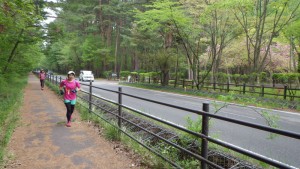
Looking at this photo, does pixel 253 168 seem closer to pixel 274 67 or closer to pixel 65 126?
pixel 65 126

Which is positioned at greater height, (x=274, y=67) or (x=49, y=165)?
(x=274, y=67)

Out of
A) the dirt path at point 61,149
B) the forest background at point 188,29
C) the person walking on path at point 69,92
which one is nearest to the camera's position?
the dirt path at point 61,149

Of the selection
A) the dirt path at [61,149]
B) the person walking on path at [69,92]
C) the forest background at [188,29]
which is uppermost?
the forest background at [188,29]

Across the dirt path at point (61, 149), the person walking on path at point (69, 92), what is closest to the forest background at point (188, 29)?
the person walking on path at point (69, 92)

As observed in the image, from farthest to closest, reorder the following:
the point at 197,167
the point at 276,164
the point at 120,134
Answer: the point at 120,134 < the point at 197,167 < the point at 276,164

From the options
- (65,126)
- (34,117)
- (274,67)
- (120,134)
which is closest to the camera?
(120,134)

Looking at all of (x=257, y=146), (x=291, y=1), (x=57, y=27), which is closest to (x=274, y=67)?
(x=291, y=1)

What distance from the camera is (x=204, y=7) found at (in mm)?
18547

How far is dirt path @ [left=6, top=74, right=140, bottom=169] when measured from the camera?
4.58m

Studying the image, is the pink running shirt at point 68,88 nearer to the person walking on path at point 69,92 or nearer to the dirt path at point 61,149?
the person walking on path at point 69,92

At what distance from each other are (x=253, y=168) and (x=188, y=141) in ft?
4.30

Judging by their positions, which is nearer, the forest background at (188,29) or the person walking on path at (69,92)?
the person walking on path at (69,92)

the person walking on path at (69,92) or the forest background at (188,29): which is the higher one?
the forest background at (188,29)

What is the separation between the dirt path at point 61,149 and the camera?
4.58m
